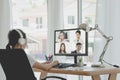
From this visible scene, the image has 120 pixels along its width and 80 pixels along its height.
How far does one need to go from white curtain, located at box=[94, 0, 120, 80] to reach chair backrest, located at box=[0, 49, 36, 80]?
161 centimetres

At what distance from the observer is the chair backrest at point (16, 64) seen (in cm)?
229

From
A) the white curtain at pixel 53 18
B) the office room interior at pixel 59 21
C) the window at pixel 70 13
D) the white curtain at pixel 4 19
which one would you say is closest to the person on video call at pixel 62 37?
the office room interior at pixel 59 21

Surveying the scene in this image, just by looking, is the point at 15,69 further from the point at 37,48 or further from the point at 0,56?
the point at 37,48

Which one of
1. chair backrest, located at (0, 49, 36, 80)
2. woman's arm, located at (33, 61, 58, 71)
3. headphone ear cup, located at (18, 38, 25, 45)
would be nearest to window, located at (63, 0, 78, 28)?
woman's arm, located at (33, 61, 58, 71)

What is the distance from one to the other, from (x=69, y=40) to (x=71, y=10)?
1108mm

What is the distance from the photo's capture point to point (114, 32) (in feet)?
11.9

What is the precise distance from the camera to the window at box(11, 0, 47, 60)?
14.0ft

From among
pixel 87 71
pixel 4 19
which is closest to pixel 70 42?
pixel 87 71

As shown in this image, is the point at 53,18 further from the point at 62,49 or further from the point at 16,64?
the point at 16,64

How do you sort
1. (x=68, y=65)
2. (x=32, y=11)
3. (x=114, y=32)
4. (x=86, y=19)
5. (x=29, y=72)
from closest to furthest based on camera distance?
(x=29, y=72)
(x=68, y=65)
(x=114, y=32)
(x=86, y=19)
(x=32, y=11)

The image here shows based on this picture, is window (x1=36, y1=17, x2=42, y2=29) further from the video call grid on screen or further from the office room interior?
the video call grid on screen

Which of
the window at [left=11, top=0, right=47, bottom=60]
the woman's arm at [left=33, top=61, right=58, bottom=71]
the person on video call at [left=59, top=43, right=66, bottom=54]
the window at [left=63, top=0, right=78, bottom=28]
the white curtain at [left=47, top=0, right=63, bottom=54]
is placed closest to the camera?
the woman's arm at [left=33, top=61, right=58, bottom=71]

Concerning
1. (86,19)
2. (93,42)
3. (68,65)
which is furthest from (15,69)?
(86,19)

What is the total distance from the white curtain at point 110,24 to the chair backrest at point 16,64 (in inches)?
63.4
